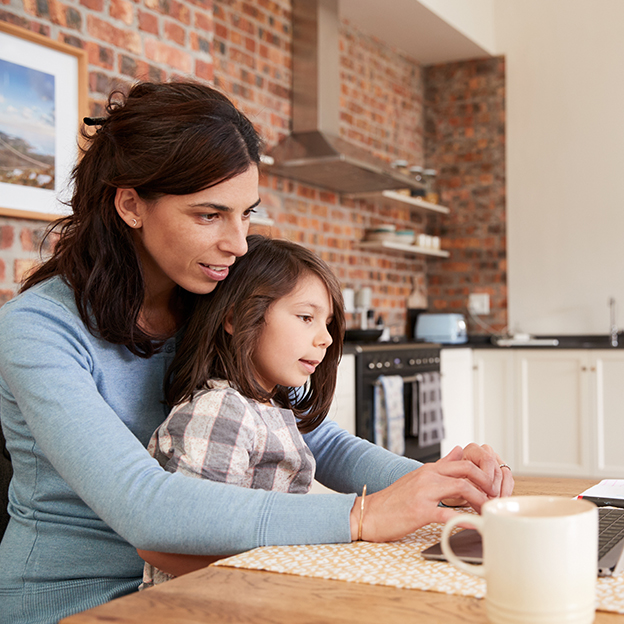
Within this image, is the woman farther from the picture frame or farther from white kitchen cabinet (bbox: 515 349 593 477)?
white kitchen cabinet (bbox: 515 349 593 477)

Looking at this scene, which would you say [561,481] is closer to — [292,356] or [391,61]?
[292,356]

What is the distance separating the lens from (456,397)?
4785 mm

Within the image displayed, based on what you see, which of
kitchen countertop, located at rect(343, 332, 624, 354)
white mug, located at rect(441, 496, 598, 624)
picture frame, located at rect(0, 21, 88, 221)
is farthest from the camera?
kitchen countertop, located at rect(343, 332, 624, 354)

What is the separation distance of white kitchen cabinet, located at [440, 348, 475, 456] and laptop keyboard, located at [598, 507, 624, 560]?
143 inches

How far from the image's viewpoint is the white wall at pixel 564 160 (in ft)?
16.9

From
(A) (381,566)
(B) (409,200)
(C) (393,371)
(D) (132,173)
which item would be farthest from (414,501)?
(B) (409,200)

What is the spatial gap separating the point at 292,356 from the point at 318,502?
40cm

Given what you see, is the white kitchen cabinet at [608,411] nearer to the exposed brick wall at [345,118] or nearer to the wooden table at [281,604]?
the exposed brick wall at [345,118]

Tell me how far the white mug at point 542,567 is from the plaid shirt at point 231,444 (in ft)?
1.64

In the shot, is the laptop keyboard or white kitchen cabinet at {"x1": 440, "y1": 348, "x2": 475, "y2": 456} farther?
white kitchen cabinet at {"x1": 440, "y1": 348, "x2": 475, "y2": 456}

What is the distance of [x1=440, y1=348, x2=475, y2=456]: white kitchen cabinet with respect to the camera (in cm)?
468

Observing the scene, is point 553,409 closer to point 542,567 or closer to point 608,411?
point 608,411

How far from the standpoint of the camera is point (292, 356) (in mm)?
1197

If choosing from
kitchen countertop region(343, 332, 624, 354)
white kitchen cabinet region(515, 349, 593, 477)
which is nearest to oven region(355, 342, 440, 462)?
kitchen countertop region(343, 332, 624, 354)
